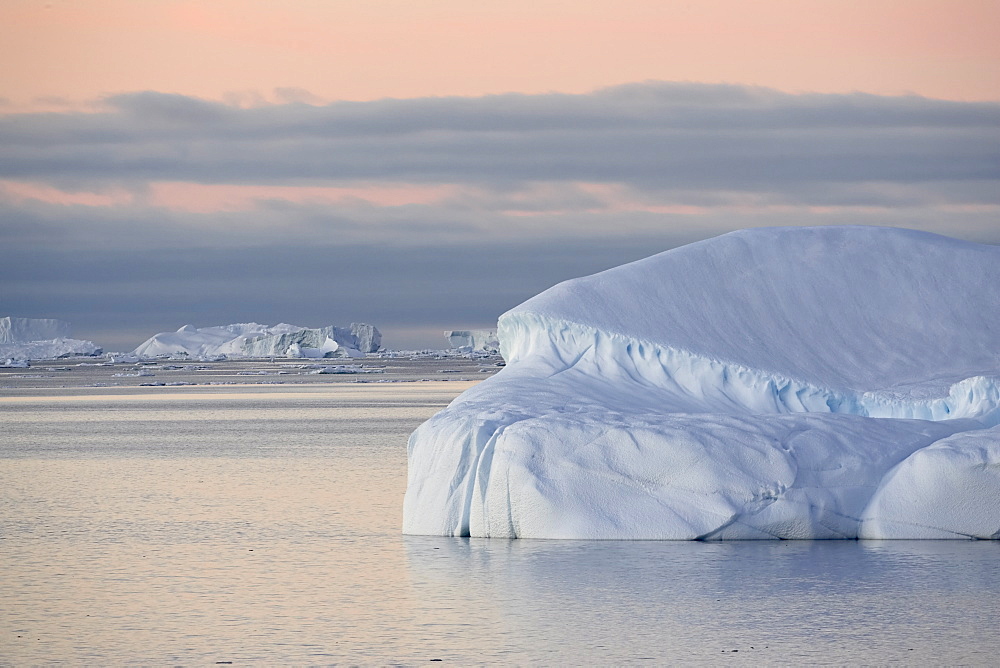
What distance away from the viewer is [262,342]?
142250 mm

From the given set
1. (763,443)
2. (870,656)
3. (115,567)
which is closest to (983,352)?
(763,443)

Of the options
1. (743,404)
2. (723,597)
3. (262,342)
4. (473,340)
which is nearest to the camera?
(723,597)

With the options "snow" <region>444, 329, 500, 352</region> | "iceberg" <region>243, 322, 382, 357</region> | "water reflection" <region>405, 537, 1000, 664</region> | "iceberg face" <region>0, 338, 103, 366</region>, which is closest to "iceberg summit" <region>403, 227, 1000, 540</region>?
"water reflection" <region>405, 537, 1000, 664</region>

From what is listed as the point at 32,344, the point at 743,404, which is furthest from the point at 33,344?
the point at 743,404

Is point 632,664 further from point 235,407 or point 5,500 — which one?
point 235,407

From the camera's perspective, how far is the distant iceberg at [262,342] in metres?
130

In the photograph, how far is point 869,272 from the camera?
775 inches

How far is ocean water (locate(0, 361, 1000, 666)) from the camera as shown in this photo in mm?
9258

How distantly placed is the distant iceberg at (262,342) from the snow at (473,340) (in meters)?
10.3

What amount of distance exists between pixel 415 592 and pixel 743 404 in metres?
7.19

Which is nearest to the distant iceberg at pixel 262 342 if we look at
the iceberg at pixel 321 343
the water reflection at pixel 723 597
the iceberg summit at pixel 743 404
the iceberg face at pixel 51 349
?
the iceberg at pixel 321 343

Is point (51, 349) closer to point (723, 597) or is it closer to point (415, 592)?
point (415, 592)

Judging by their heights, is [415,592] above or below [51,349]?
below

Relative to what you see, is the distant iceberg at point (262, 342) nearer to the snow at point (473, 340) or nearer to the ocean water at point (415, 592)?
the snow at point (473, 340)
